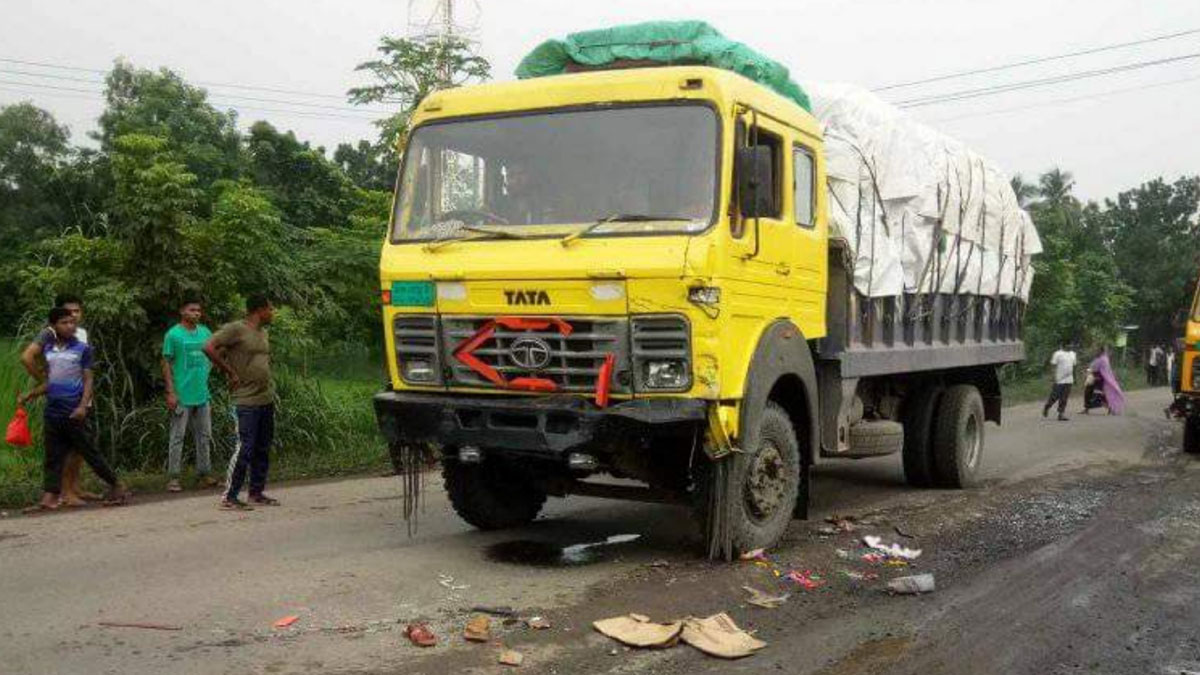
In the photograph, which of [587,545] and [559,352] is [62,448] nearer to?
[587,545]

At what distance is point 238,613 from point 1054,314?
34.2m

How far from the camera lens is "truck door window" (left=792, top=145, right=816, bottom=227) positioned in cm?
685

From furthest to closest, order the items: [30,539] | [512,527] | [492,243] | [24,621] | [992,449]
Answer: [992,449] → [512,527] → [30,539] → [492,243] → [24,621]

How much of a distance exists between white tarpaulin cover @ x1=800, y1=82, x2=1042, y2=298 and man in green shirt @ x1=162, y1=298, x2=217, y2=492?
5.46 m

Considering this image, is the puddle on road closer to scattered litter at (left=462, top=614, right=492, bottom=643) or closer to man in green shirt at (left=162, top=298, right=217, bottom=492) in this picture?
scattered litter at (left=462, top=614, right=492, bottom=643)

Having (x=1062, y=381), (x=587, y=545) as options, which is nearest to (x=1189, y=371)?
(x=1062, y=381)

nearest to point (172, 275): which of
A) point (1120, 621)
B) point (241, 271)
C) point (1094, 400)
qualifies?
point (241, 271)

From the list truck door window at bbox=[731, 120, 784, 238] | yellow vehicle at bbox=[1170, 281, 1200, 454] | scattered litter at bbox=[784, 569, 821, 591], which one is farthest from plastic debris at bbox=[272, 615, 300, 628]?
yellow vehicle at bbox=[1170, 281, 1200, 454]

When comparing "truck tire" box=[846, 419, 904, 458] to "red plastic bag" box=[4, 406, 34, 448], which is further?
"red plastic bag" box=[4, 406, 34, 448]

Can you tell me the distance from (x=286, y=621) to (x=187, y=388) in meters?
4.88

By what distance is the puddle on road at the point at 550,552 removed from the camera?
259 inches

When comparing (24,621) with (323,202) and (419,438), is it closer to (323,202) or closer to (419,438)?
(419,438)

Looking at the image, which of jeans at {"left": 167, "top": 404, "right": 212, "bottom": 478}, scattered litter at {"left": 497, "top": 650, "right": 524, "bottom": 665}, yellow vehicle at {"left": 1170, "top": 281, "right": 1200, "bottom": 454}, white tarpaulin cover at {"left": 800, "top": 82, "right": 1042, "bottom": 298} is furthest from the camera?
yellow vehicle at {"left": 1170, "top": 281, "right": 1200, "bottom": 454}

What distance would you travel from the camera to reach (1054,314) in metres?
35.1
